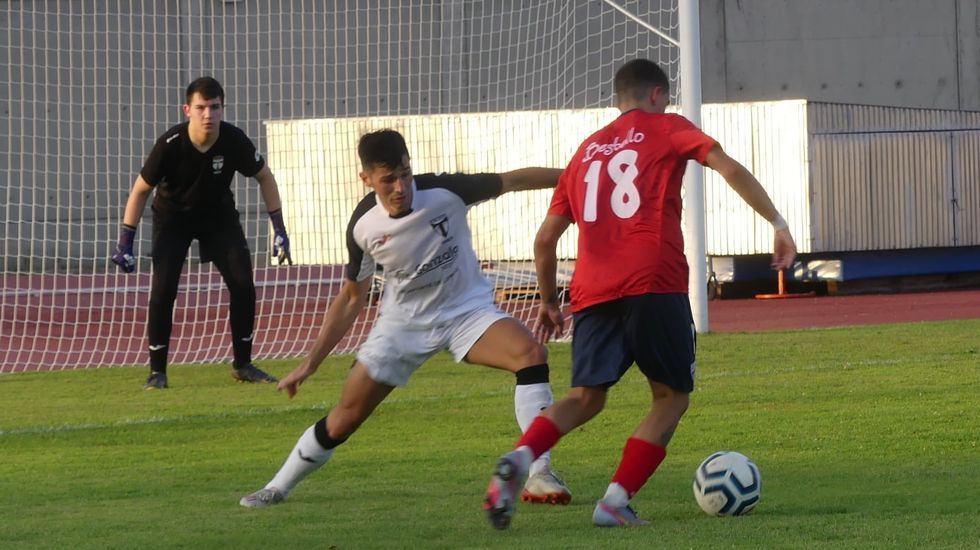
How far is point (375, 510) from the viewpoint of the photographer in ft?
19.4

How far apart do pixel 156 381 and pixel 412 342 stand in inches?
219

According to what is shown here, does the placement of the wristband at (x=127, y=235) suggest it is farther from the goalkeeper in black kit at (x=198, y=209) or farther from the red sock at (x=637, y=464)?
the red sock at (x=637, y=464)

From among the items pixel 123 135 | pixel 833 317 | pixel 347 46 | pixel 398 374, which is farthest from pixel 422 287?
pixel 123 135

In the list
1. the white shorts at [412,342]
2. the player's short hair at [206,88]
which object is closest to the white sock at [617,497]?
the white shorts at [412,342]

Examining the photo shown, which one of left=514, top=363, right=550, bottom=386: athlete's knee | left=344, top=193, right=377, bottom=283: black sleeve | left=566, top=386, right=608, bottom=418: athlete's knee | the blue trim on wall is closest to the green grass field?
left=566, top=386, right=608, bottom=418: athlete's knee

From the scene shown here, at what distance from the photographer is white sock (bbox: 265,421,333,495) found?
6059 mm

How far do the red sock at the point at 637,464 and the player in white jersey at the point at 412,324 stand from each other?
51 centimetres

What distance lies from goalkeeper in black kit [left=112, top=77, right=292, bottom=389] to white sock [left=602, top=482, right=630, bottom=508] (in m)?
5.46

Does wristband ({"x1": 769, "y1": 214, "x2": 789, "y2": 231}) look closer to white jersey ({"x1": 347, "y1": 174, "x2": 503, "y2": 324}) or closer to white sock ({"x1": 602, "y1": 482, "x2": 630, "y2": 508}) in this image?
white sock ({"x1": 602, "y1": 482, "x2": 630, "y2": 508})

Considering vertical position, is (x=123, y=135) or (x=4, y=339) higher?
(x=123, y=135)

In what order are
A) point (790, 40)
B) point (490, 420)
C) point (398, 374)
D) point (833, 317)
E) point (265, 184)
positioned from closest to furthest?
1. point (398, 374)
2. point (490, 420)
3. point (265, 184)
4. point (833, 317)
5. point (790, 40)

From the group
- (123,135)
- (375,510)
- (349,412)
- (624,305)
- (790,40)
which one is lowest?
(375,510)

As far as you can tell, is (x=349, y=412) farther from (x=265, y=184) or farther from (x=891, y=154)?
(x=891, y=154)

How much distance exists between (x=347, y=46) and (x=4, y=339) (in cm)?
612
